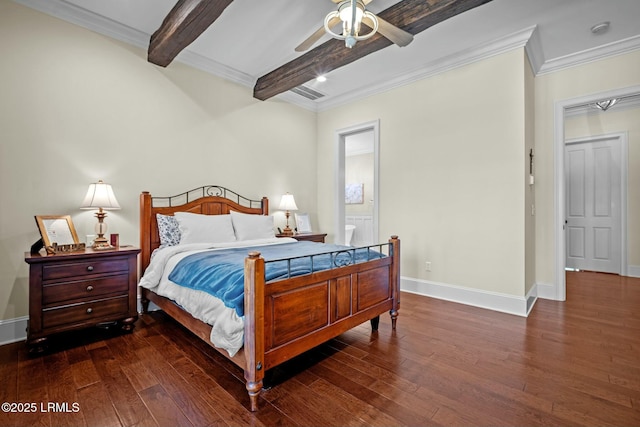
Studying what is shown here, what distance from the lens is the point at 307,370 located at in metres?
2.14

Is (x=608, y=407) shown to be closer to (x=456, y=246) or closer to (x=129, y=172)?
(x=456, y=246)

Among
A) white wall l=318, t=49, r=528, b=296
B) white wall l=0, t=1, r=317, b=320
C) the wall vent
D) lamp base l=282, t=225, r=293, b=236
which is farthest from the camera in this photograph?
the wall vent

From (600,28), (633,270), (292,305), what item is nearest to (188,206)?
(292,305)

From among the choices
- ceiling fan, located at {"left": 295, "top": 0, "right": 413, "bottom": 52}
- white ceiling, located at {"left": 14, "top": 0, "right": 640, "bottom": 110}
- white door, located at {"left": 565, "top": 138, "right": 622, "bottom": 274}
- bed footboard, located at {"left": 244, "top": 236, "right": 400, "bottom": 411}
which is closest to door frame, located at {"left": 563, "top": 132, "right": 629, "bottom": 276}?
white door, located at {"left": 565, "top": 138, "right": 622, "bottom": 274}

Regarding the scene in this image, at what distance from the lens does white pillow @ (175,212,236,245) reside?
321cm

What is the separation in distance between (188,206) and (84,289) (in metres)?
1.37

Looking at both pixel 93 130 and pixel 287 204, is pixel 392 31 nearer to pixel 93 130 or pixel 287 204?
pixel 287 204

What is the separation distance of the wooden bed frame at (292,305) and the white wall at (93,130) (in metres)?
0.52

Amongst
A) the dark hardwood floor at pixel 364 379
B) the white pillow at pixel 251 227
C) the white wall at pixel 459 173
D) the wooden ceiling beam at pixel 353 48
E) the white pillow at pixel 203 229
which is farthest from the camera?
the white pillow at pixel 251 227

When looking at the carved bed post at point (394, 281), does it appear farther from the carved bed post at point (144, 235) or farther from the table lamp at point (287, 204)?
the carved bed post at point (144, 235)

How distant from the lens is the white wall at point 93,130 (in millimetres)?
2623

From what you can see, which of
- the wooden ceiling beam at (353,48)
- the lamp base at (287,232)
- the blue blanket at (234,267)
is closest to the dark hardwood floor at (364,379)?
the blue blanket at (234,267)

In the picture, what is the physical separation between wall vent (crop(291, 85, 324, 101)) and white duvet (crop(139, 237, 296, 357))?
8.35ft

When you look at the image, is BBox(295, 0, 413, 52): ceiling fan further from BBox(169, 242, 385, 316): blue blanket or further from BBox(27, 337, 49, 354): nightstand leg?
BBox(27, 337, 49, 354): nightstand leg
